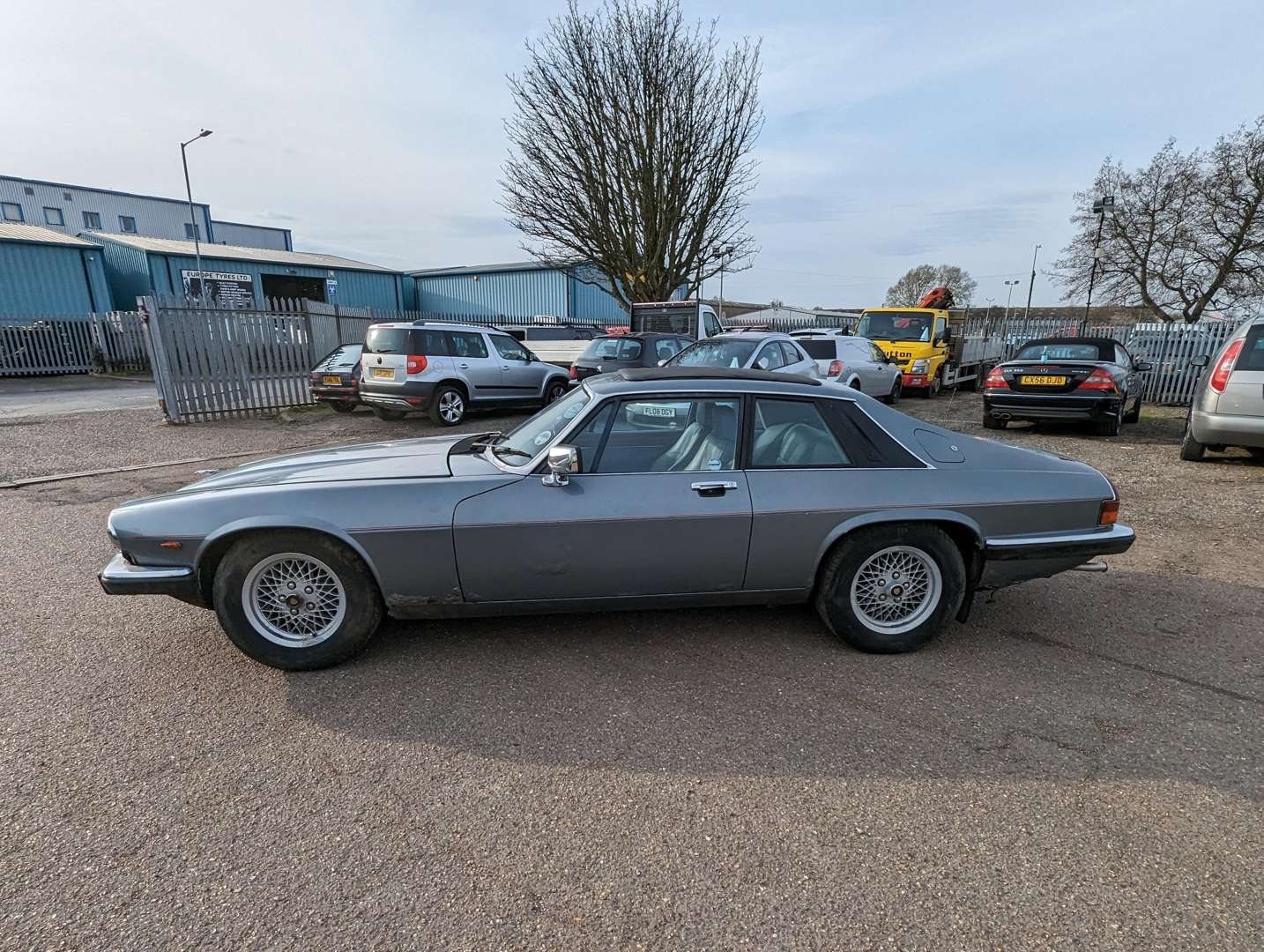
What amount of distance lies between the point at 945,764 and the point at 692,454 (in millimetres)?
1754

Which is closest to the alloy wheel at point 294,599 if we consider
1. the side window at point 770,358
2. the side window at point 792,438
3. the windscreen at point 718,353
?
the side window at point 792,438

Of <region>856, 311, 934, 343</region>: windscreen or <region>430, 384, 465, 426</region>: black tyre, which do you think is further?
<region>856, 311, 934, 343</region>: windscreen

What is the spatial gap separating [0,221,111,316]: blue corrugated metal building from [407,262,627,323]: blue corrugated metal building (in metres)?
14.8

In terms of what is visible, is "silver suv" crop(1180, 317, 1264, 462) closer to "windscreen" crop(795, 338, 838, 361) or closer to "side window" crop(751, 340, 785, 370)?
"side window" crop(751, 340, 785, 370)

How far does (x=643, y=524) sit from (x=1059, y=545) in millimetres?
2195

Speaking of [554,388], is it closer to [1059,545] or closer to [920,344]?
[920,344]

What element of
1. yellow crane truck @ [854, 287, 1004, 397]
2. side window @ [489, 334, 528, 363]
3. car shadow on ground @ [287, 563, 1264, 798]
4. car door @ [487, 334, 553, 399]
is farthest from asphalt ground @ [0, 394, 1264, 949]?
yellow crane truck @ [854, 287, 1004, 397]

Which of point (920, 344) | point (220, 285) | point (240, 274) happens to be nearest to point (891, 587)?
point (920, 344)

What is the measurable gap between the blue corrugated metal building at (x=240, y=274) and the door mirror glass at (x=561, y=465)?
2634cm

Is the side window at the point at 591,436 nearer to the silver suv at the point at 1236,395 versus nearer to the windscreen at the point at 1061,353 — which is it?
the silver suv at the point at 1236,395

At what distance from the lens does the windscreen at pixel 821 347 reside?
12.5 metres

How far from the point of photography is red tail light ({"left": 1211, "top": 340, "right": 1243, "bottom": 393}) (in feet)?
23.0

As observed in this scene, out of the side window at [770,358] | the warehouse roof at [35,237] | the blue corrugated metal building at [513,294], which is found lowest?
the side window at [770,358]

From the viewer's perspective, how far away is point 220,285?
28.0 metres
